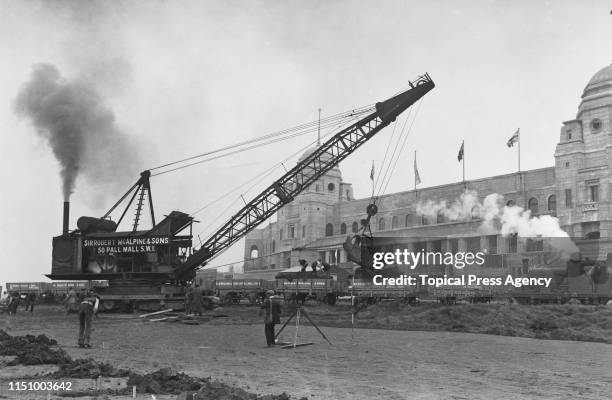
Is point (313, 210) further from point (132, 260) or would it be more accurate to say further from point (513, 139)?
point (132, 260)

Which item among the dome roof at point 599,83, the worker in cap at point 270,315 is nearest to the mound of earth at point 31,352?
the worker in cap at point 270,315

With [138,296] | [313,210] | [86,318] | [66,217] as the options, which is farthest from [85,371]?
[313,210]

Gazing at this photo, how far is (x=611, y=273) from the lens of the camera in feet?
119

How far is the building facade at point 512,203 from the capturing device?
203 ft

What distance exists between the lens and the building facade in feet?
203

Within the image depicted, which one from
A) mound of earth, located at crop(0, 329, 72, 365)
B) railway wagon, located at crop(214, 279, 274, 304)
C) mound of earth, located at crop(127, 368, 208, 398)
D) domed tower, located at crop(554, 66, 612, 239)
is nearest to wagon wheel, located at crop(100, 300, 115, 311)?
railway wagon, located at crop(214, 279, 274, 304)

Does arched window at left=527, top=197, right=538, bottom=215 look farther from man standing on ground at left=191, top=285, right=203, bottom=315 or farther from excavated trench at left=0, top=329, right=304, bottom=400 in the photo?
excavated trench at left=0, top=329, right=304, bottom=400

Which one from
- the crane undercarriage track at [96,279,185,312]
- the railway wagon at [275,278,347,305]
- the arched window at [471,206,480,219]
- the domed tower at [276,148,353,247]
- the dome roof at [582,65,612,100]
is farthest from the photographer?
the domed tower at [276,148,353,247]

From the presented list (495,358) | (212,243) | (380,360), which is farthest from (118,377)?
(212,243)

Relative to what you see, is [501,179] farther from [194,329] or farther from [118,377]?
[118,377]

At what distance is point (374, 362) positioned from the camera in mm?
14188

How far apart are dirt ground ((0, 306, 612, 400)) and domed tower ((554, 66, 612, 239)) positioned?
44348 millimetres

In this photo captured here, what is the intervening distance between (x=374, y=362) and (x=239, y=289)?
3514 centimetres

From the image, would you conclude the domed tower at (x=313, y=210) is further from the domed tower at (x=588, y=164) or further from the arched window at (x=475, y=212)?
the domed tower at (x=588, y=164)
